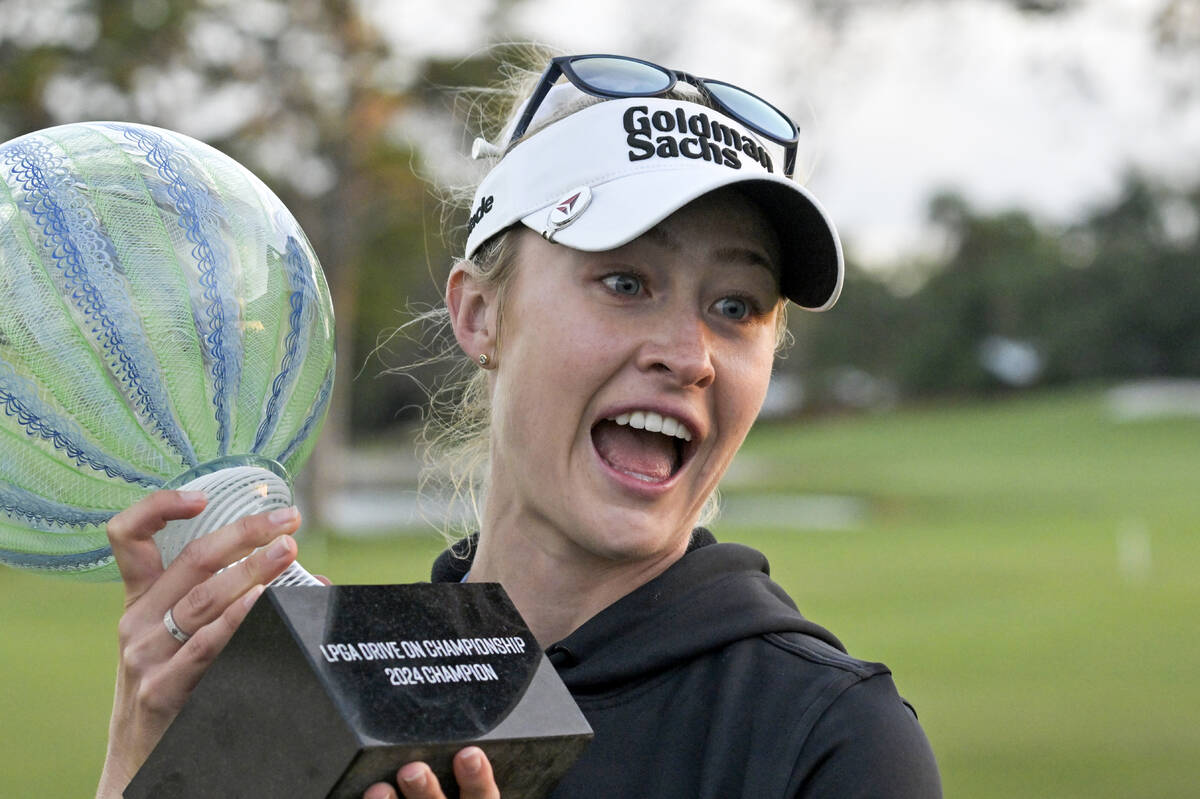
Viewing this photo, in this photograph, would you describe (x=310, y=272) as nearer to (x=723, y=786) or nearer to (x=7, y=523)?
(x=7, y=523)

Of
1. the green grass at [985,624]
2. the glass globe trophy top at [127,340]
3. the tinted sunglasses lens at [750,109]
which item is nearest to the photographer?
the glass globe trophy top at [127,340]

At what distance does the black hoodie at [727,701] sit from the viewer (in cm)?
192

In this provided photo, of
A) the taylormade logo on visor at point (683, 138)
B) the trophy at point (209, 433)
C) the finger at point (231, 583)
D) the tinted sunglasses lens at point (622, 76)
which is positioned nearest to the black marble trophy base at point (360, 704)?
the trophy at point (209, 433)

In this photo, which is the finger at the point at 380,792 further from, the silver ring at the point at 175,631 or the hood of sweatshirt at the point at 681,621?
the hood of sweatshirt at the point at 681,621

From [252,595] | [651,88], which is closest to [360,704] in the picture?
[252,595]

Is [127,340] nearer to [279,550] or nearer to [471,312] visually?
[279,550]

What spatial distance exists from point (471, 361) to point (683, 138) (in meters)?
0.70

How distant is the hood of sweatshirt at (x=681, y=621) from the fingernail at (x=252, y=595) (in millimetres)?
496

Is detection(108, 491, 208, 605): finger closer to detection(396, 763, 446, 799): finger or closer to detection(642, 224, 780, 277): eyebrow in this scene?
detection(396, 763, 446, 799): finger

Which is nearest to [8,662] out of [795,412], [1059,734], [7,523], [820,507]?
[1059,734]

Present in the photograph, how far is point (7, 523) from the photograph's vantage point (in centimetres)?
214

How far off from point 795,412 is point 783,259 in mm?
59986

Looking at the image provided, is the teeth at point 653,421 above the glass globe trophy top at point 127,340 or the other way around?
above

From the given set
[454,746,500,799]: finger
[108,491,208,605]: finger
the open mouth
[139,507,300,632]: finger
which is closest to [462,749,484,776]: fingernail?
[454,746,500,799]: finger
